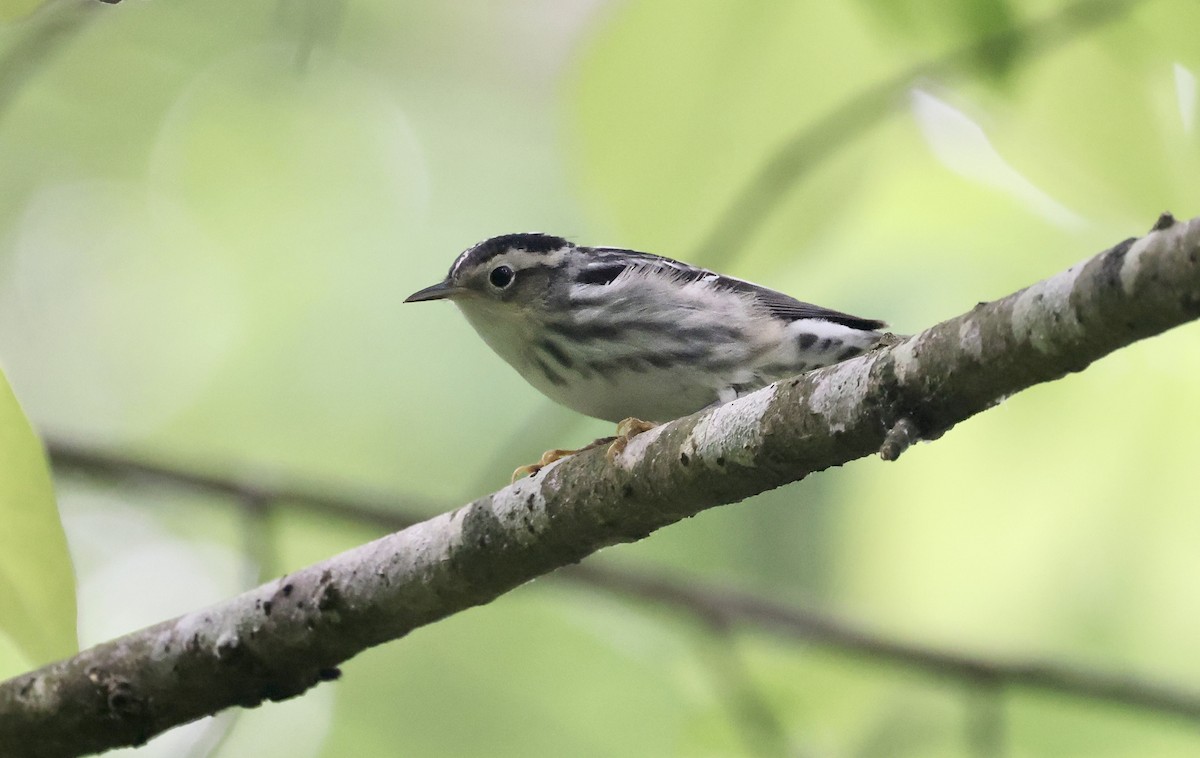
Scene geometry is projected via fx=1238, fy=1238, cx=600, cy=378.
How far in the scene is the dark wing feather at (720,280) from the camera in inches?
143

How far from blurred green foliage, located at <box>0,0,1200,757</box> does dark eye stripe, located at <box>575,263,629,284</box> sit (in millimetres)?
185

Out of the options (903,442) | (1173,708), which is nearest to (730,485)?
(903,442)

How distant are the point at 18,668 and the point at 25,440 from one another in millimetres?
413

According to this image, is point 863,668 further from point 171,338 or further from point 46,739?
point 171,338

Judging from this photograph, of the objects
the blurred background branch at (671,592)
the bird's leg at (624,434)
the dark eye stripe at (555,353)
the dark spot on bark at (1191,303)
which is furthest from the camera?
the blurred background branch at (671,592)

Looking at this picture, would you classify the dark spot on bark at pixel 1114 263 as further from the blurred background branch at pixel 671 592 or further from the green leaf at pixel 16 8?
the blurred background branch at pixel 671 592

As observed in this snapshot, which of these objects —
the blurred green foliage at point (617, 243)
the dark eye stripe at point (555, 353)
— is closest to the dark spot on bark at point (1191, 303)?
the blurred green foliage at point (617, 243)

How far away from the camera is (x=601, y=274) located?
4.00m

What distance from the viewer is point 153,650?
2.86 m

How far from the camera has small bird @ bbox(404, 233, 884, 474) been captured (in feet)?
11.6

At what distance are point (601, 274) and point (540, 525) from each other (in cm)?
149

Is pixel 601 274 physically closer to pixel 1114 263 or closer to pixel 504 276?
pixel 504 276

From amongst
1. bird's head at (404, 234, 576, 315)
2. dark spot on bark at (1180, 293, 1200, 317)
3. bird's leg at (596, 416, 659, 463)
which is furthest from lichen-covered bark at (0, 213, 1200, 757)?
bird's head at (404, 234, 576, 315)

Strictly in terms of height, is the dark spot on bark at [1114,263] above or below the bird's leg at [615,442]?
below
